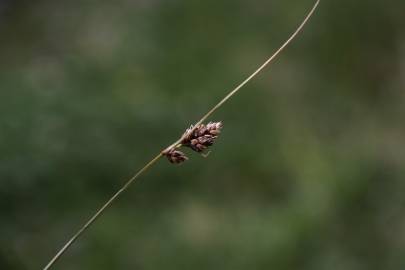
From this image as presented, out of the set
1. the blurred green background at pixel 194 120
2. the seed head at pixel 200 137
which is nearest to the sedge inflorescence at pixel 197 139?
the seed head at pixel 200 137

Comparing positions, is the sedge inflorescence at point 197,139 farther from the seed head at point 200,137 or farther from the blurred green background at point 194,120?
the blurred green background at point 194,120

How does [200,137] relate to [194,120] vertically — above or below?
above

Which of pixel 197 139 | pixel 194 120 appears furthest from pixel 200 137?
pixel 194 120

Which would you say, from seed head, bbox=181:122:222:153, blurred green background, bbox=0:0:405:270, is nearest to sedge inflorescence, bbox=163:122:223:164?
seed head, bbox=181:122:222:153

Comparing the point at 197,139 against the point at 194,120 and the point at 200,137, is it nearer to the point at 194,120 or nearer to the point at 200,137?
the point at 200,137

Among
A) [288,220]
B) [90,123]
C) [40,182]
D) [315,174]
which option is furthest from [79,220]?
[315,174]

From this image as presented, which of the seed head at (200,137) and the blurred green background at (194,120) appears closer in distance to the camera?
the seed head at (200,137)

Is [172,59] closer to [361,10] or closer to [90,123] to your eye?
[90,123]

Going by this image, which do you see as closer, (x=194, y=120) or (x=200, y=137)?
(x=200, y=137)
